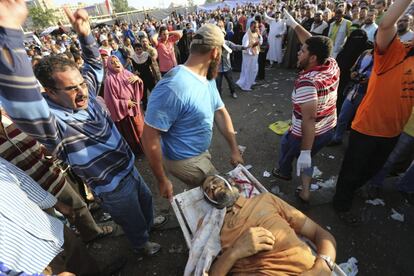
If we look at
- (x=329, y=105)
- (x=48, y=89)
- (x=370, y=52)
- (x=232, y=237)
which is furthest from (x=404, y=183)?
(x=48, y=89)

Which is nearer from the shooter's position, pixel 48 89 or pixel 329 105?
pixel 48 89

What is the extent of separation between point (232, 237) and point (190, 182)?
824mm

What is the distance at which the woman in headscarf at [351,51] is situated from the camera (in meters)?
4.34

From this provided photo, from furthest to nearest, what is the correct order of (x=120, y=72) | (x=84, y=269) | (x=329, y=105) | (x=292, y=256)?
(x=120, y=72) < (x=329, y=105) < (x=84, y=269) < (x=292, y=256)

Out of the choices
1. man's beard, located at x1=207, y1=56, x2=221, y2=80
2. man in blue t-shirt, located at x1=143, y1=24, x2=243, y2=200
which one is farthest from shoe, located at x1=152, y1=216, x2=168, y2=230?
man's beard, located at x1=207, y1=56, x2=221, y2=80

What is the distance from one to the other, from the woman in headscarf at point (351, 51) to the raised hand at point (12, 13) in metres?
5.09

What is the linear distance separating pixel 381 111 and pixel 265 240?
6.11ft

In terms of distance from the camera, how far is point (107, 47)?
21.8 feet

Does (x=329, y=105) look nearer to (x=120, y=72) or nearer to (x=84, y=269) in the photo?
(x=84, y=269)

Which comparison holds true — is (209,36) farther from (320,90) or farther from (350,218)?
(350,218)

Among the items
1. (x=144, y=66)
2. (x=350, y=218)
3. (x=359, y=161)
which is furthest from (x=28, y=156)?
(x=144, y=66)

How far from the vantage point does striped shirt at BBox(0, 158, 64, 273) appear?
1.13 metres

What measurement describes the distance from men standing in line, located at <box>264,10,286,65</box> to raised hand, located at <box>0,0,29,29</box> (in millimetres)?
9599

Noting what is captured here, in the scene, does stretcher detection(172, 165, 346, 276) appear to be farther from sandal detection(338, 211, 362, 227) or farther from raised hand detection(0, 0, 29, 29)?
raised hand detection(0, 0, 29, 29)
